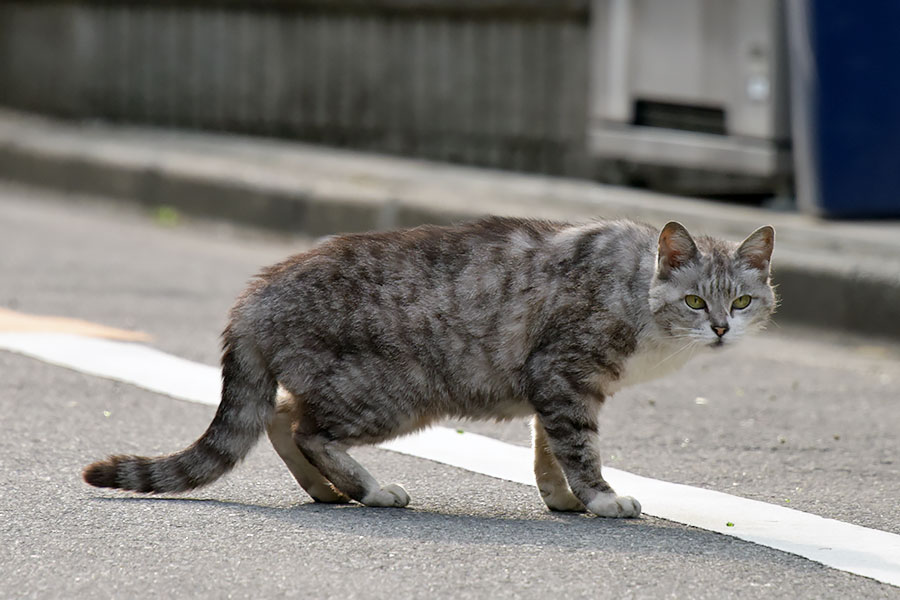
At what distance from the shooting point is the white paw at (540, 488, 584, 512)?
489cm

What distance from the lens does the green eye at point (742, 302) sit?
4906mm

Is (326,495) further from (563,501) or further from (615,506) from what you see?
(615,506)

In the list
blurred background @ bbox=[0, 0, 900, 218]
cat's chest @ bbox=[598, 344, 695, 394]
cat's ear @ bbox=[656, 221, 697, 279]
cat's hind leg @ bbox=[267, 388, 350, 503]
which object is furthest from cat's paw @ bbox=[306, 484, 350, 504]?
blurred background @ bbox=[0, 0, 900, 218]

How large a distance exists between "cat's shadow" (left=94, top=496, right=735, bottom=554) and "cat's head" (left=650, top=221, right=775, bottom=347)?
0.66 metres

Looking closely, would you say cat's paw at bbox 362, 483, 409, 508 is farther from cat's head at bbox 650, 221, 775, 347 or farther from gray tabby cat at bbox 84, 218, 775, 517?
cat's head at bbox 650, 221, 775, 347

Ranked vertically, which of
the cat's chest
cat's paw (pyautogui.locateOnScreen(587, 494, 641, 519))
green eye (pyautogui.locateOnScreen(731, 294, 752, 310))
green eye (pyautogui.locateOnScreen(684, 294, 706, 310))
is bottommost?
cat's paw (pyautogui.locateOnScreen(587, 494, 641, 519))

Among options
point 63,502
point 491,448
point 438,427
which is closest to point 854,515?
point 491,448

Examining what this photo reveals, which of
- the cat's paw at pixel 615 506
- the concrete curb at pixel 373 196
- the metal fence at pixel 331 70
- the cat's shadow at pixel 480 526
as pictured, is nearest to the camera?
the cat's shadow at pixel 480 526

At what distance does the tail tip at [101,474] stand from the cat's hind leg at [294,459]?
537 mm

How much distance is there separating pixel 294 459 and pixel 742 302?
63.5 inches

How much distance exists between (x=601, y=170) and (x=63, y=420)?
6.68 m

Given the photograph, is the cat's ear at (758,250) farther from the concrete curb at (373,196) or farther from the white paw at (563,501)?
the concrete curb at (373,196)

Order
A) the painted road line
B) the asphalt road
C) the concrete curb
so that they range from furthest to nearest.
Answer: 1. the concrete curb
2. the painted road line
3. the asphalt road

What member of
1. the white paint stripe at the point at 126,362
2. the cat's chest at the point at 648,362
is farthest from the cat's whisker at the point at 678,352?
the white paint stripe at the point at 126,362
